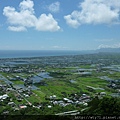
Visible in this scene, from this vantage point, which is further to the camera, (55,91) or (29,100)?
(55,91)

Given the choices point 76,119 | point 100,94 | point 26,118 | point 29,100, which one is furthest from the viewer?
point 100,94

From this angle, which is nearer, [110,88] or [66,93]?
[66,93]

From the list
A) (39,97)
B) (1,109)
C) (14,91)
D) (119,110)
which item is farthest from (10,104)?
(119,110)

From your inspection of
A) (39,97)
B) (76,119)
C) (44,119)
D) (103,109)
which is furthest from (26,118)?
(39,97)

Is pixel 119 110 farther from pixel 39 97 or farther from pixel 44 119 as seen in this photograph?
pixel 39 97

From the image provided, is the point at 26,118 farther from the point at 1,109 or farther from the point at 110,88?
the point at 110,88

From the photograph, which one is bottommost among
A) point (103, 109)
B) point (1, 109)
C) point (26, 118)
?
point (1, 109)

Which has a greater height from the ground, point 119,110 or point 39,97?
point 119,110

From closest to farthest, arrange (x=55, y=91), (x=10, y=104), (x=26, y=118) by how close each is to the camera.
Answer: (x=26, y=118) → (x=10, y=104) → (x=55, y=91)

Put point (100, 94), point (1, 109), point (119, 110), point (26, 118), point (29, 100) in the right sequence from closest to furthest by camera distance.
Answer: point (119, 110), point (26, 118), point (1, 109), point (29, 100), point (100, 94)
